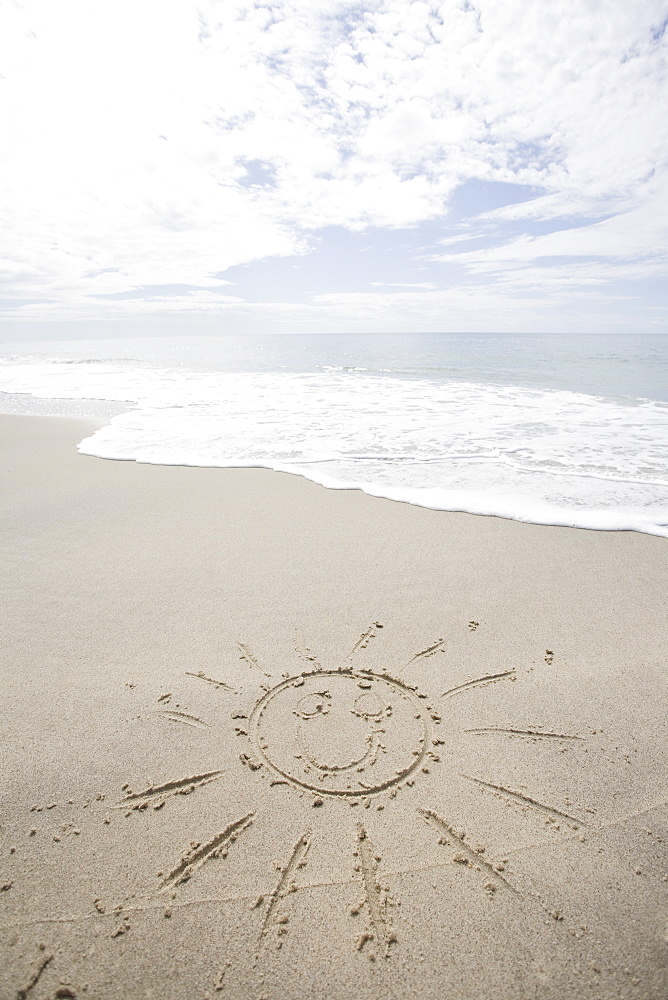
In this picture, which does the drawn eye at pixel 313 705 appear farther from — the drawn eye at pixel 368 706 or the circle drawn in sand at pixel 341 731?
the drawn eye at pixel 368 706

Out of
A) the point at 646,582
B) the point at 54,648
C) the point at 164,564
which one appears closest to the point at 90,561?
the point at 164,564

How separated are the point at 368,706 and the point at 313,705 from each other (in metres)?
0.28

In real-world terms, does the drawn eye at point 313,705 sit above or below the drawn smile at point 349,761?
above

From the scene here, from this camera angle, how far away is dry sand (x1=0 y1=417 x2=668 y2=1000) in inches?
57.4

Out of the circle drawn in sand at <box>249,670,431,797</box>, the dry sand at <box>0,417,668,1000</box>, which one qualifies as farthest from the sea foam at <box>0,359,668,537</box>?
the circle drawn in sand at <box>249,670,431,797</box>

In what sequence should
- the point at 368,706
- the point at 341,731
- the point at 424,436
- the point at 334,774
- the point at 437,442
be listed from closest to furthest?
the point at 334,774, the point at 341,731, the point at 368,706, the point at 437,442, the point at 424,436

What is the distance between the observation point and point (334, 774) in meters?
2.02

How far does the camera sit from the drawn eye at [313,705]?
2334 millimetres

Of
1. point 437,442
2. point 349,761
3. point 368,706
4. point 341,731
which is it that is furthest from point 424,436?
point 349,761

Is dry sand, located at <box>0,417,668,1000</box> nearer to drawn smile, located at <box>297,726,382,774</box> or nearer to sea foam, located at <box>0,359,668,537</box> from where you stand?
drawn smile, located at <box>297,726,382,774</box>

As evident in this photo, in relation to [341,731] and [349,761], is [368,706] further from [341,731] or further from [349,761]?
[349,761]

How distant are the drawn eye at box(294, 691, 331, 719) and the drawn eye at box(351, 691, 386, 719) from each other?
145 millimetres

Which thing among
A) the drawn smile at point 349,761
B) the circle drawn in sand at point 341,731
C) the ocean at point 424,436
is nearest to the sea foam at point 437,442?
the ocean at point 424,436

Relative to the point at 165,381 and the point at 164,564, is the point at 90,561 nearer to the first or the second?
the point at 164,564
